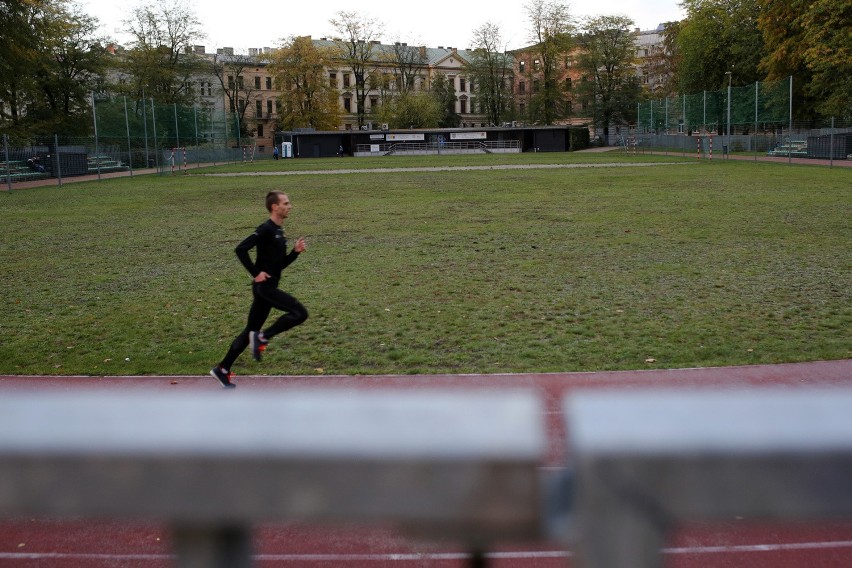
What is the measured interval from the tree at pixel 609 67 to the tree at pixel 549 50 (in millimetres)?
2636

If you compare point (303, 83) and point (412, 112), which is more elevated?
point (303, 83)

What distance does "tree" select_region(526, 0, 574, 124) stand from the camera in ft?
348

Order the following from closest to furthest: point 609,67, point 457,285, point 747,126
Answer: point 457,285, point 747,126, point 609,67

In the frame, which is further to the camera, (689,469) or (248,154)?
(248,154)

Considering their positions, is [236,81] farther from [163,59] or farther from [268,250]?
[268,250]

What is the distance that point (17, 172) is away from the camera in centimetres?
4684

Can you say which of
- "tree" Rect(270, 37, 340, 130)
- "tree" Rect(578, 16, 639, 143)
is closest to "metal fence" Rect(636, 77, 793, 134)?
"tree" Rect(578, 16, 639, 143)

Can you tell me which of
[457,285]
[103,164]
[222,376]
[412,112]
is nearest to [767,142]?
[103,164]

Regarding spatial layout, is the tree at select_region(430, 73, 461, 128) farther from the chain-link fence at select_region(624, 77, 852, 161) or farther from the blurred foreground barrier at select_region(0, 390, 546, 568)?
the blurred foreground barrier at select_region(0, 390, 546, 568)

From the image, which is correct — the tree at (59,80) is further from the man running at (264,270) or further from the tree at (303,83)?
the man running at (264,270)

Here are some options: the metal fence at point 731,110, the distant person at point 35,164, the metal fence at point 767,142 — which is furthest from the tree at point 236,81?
the distant person at point 35,164

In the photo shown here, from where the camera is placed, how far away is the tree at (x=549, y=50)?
10600cm

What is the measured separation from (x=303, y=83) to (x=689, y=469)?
105m

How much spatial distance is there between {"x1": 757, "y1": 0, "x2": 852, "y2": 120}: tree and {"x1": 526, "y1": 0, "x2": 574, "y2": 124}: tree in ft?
149
